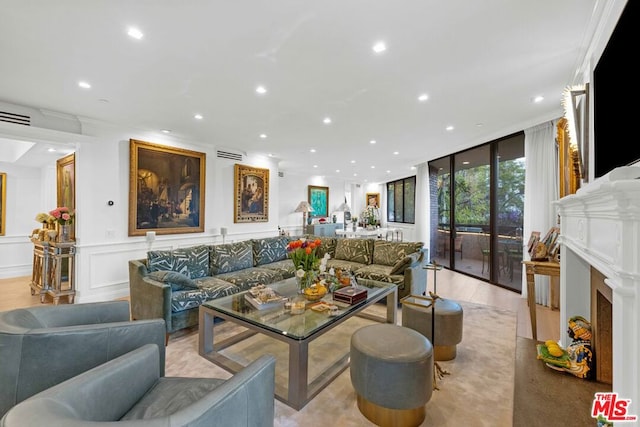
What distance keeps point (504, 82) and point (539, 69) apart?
303mm

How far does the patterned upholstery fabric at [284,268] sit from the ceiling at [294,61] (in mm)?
2231

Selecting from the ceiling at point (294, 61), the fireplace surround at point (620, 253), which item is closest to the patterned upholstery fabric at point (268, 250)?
the ceiling at point (294, 61)

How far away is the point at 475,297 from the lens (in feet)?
14.2

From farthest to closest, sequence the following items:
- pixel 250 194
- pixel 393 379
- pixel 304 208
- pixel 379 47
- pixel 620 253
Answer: pixel 304 208 < pixel 250 194 < pixel 379 47 < pixel 393 379 < pixel 620 253

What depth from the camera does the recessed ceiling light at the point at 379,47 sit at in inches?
86.4

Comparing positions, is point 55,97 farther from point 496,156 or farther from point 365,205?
point 365,205

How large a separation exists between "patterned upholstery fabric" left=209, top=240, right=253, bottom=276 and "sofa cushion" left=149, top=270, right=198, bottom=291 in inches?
30.4

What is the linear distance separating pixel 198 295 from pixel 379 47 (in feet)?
9.90

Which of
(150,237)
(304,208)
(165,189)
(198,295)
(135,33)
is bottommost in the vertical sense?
(198,295)

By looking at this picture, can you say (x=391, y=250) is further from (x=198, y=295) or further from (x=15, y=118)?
(x=15, y=118)

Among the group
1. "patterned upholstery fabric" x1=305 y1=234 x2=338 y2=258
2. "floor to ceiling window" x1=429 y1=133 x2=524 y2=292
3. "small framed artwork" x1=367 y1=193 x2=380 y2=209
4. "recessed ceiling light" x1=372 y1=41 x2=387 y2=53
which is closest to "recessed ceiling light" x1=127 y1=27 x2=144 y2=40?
"recessed ceiling light" x1=372 y1=41 x2=387 y2=53

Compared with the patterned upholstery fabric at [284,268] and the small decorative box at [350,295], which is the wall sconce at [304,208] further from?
the small decorative box at [350,295]

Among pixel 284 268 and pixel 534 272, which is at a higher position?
pixel 534 272

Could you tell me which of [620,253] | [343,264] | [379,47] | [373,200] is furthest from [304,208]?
[620,253]
